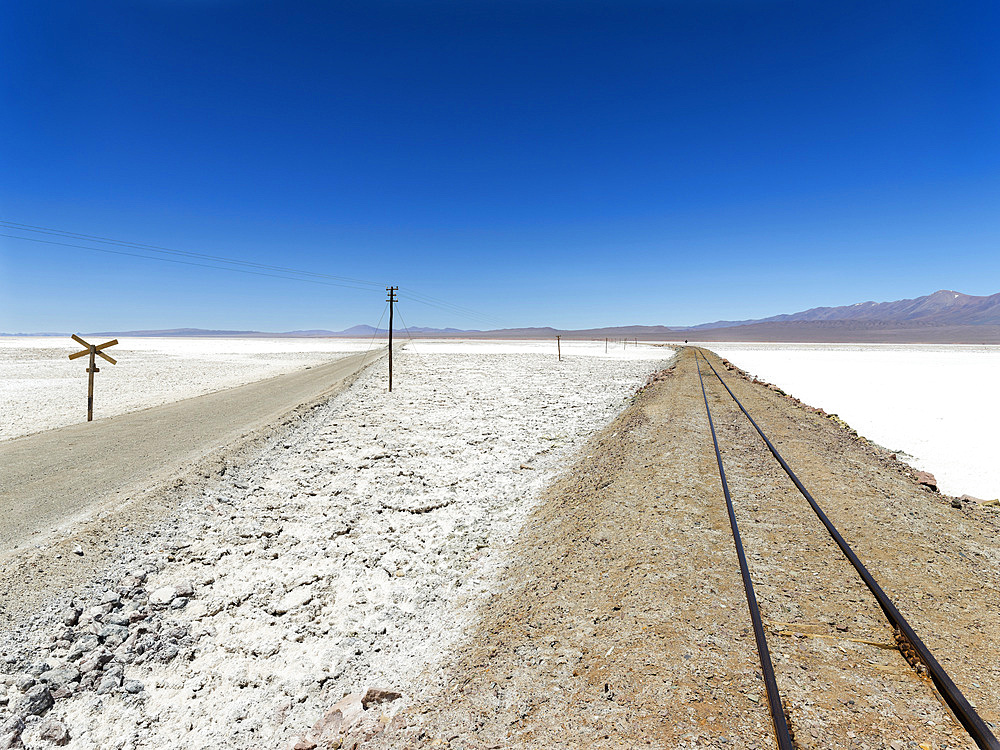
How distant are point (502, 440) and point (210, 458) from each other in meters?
8.05

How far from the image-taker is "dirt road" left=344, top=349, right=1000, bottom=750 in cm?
332

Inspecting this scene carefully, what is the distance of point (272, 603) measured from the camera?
662 cm

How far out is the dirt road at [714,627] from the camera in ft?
10.9

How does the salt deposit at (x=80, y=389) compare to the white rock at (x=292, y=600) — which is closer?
the white rock at (x=292, y=600)

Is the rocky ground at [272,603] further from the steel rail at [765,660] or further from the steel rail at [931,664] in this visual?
the steel rail at [931,664]

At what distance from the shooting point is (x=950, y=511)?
295 inches

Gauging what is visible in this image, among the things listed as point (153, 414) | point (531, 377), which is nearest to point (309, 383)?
point (153, 414)

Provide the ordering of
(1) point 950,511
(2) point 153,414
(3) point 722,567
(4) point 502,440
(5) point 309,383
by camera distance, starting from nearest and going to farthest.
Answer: (3) point 722,567 < (1) point 950,511 < (4) point 502,440 < (2) point 153,414 < (5) point 309,383

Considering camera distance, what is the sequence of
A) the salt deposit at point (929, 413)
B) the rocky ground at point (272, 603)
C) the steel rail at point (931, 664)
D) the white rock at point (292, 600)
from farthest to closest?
1. the salt deposit at point (929, 413)
2. the white rock at point (292, 600)
3. the rocky ground at point (272, 603)
4. the steel rail at point (931, 664)

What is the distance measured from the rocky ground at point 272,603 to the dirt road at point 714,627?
99 cm

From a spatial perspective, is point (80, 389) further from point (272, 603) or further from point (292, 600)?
point (292, 600)

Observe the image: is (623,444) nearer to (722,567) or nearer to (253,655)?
(722,567)

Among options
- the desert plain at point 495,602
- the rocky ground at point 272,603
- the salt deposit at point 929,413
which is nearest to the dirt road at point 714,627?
the desert plain at point 495,602

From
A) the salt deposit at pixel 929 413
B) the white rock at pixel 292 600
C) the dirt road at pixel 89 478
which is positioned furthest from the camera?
the salt deposit at pixel 929 413
